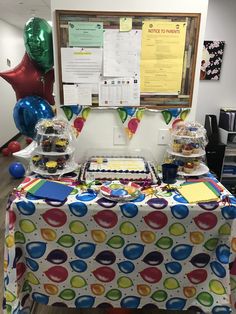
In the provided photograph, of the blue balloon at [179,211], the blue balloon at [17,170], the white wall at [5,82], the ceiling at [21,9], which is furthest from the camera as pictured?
the white wall at [5,82]

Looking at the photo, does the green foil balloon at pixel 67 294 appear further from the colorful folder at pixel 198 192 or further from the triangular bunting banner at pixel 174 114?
the triangular bunting banner at pixel 174 114

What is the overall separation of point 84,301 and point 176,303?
1.49 feet

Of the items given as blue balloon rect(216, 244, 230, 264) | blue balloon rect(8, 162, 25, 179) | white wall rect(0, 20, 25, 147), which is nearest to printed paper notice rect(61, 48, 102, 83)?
blue balloon rect(216, 244, 230, 264)

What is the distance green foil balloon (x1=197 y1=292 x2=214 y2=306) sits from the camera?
4.24 feet

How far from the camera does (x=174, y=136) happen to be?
155cm

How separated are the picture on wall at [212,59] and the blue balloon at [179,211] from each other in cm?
243

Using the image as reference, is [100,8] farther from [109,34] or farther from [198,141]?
[198,141]

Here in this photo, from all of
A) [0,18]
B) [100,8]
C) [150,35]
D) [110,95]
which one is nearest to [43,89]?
[110,95]

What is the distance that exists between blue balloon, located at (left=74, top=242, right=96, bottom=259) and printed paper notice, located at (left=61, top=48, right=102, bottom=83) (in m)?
0.88

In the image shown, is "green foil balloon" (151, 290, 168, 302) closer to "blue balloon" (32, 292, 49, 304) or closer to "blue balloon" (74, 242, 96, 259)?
"blue balloon" (74, 242, 96, 259)

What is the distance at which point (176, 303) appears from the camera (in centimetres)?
134

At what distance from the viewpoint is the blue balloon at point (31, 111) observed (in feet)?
5.66

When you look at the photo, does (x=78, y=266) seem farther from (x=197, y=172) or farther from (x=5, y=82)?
(x=5, y=82)

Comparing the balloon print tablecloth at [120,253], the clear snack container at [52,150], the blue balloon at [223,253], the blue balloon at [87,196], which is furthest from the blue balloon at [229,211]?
the clear snack container at [52,150]
